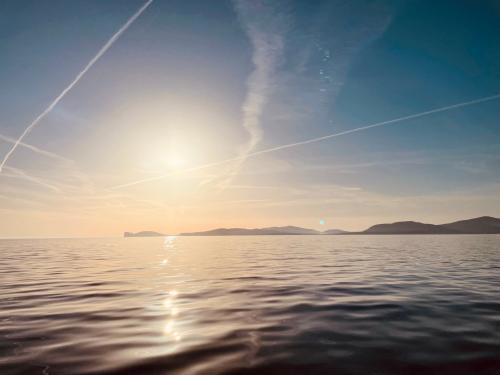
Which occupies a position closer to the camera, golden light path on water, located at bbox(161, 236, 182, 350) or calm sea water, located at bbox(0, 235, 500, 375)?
calm sea water, located at bbox(0, 235, 500, 375)

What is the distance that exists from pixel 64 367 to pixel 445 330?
8.10m

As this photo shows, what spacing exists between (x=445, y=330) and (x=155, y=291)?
1085 cm

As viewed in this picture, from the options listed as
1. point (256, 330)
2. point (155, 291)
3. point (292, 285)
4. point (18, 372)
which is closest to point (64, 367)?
point (18, 372)

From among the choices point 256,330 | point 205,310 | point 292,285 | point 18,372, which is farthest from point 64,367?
point 292,285

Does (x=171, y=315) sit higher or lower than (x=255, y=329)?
higher

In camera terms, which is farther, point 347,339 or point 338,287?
point 338,287

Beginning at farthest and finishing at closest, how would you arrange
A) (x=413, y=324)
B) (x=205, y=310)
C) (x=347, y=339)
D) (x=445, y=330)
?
(x=205, y=310) < (x=413, y=324) < (x=445, y=330) < (x=347, y=339)

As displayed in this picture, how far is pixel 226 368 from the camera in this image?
Result: 5.62 metres

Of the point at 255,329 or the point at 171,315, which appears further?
the point at 171,315

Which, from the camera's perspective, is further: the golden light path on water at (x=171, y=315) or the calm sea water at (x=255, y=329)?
the golden light path on water at (x=171, y=315)

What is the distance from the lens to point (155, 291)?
14320 mm

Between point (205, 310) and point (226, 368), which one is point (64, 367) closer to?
point (226, 368)

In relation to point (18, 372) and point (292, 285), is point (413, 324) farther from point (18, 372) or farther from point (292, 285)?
point (18, 372)

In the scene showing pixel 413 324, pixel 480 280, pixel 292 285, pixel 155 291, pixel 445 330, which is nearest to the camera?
pixel 445 330
